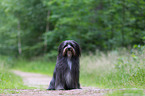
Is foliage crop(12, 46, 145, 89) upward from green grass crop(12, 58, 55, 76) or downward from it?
downward

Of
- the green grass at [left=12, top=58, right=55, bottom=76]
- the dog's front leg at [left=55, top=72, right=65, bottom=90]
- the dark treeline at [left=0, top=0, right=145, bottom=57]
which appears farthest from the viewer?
the green grass at [left=12, top=58, right=55, bottom=76]

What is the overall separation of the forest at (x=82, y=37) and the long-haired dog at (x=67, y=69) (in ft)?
5.95

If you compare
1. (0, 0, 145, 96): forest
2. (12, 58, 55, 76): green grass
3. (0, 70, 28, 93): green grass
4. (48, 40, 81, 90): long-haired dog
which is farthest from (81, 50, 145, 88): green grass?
(12, 58, 55, 76): green grass

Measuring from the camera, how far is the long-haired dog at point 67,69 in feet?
21.1

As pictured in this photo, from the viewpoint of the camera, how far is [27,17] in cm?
2381

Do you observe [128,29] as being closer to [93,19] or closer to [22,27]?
[93,19]

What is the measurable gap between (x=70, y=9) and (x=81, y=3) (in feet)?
4.56

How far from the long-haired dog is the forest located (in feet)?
5.95

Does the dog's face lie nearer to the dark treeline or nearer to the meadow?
the meadow

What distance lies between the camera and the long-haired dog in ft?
21.1

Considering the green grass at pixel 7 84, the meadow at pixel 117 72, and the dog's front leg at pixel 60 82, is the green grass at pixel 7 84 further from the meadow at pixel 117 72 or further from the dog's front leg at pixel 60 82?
the dog's front leg at pixel 60 82

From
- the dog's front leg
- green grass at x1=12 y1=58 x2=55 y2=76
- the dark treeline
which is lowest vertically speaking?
the dog's front leg

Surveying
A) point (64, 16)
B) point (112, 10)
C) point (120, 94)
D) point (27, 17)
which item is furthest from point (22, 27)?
point (120, 94)

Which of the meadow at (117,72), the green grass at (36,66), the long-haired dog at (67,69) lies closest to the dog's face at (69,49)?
the long-haired dog at (67,69)
